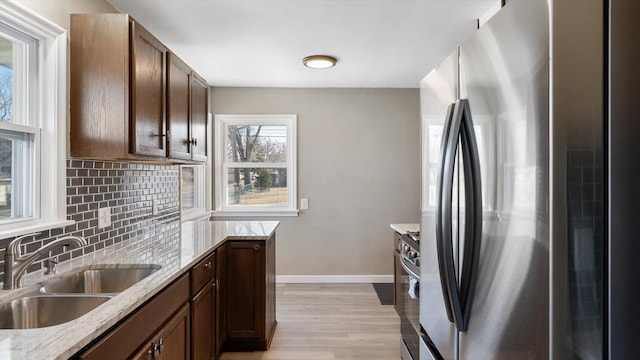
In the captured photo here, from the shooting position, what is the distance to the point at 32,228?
1.57m

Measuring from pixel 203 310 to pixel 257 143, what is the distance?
2654 millimetres

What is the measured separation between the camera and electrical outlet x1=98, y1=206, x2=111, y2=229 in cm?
209

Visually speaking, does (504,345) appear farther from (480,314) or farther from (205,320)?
(205,320)

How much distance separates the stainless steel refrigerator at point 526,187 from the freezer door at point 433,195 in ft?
0.16

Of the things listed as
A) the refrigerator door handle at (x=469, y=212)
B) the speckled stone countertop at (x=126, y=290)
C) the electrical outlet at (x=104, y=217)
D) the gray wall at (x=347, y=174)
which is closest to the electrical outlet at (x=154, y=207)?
the speckled stone countertop at (x=126, y=290)

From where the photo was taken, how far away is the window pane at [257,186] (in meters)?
4.39

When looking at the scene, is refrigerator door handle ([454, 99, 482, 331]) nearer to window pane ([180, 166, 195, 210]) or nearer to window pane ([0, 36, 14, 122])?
window pane ([0, 36, 14, 122])

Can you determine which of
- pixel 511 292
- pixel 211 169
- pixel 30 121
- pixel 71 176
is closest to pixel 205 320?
pixel 71 176

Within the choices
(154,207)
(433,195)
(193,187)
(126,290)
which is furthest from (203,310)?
(193,187)

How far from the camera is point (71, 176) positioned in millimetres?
1854

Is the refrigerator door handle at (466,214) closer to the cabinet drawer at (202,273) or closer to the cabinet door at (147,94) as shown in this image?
the cabinet drawer at (202,273)

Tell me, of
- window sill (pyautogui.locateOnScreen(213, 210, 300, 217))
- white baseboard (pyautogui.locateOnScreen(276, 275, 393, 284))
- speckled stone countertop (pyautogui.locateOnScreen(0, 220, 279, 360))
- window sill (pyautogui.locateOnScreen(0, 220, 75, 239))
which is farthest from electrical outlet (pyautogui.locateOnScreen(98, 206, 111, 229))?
white baseboard (pyautogui.locateOnScreen(276, 275, 393, 284))

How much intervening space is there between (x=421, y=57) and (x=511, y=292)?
2.81m

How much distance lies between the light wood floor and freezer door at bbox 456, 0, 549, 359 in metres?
1.77
